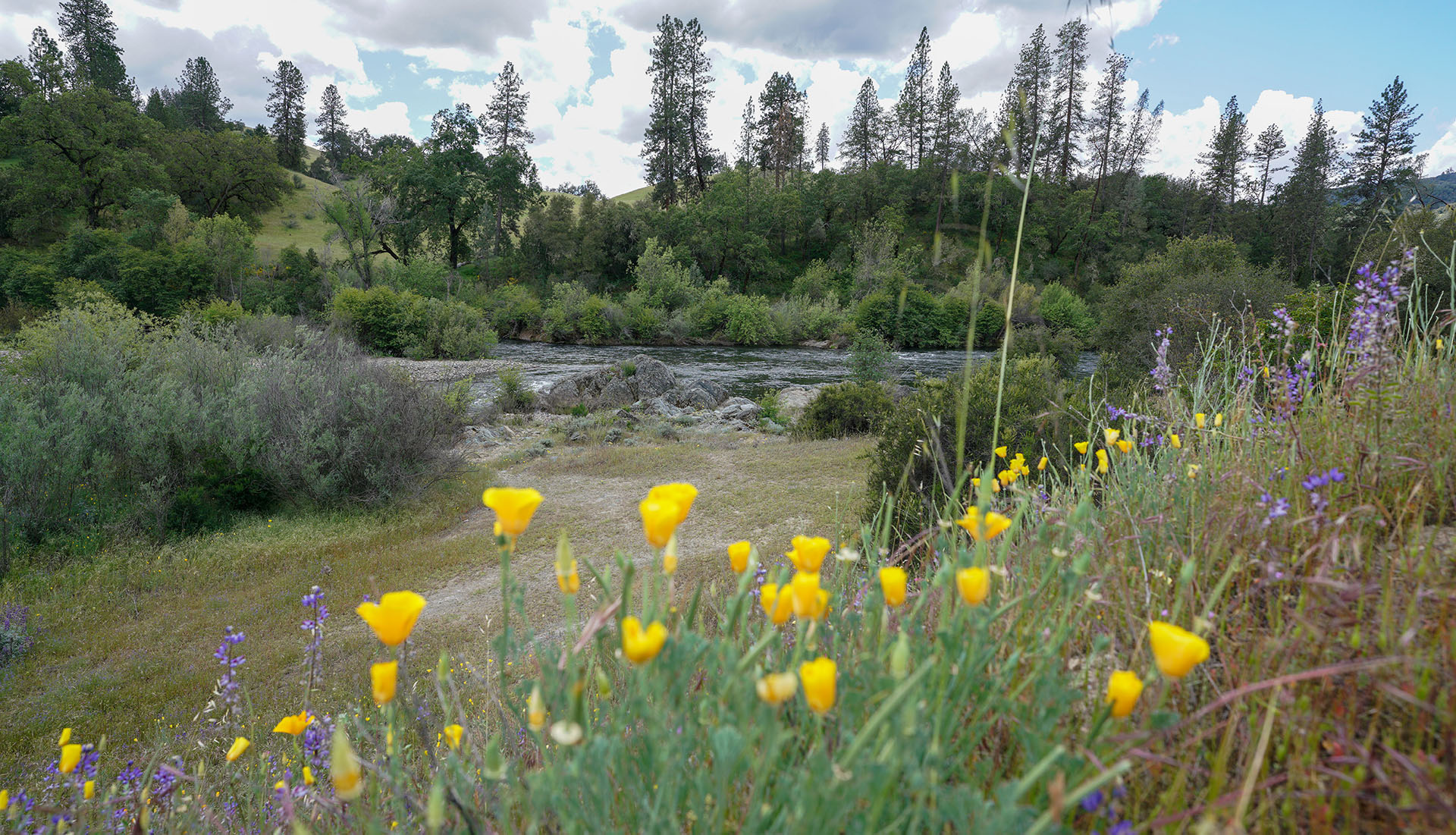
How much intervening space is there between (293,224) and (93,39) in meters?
18.7

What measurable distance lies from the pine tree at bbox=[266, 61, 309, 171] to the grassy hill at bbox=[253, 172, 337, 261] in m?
6.03

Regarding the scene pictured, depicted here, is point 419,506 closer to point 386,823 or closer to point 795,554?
point 386,823

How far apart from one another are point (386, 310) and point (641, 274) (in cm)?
1218

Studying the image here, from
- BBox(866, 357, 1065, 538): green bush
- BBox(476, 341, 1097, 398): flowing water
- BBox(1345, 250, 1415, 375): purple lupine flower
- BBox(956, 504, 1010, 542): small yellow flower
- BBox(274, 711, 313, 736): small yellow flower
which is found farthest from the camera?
BBox(476, 341, 1097, 398): flowing water

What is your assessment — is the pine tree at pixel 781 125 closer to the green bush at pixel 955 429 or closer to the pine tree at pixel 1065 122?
the pine tree at pixel 1065 122

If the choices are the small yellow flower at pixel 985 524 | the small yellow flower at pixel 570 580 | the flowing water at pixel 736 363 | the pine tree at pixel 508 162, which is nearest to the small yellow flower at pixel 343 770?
the small yellow flower at pixel 570 580

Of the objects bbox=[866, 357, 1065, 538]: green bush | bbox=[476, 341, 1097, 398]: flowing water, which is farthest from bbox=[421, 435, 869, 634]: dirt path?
bbox=[476, 341, 1097, 398]: flowing water

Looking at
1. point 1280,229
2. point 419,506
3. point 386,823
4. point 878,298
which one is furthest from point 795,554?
point 1280,229

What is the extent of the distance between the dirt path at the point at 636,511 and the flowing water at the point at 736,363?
7.15 metres

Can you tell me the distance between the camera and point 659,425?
12375 millimetres

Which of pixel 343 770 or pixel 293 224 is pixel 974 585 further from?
pixel 293 224

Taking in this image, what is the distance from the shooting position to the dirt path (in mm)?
5109

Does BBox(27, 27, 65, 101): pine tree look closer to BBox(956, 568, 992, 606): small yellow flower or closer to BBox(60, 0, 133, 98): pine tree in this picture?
BBox(60, 0, 133, 98): pine tree

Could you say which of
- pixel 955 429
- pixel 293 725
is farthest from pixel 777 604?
pixel 955 429
